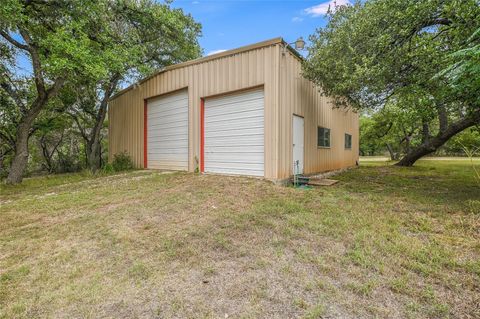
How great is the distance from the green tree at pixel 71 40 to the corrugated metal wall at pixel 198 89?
1032 millimetres

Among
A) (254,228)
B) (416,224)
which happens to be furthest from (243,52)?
(416,224)

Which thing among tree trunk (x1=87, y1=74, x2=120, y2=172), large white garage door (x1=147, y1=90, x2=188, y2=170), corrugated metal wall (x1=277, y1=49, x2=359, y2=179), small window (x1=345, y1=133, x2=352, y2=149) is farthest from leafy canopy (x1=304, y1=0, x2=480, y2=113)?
tree trunk (x1=87, y1=74, x2=120, y2=172)

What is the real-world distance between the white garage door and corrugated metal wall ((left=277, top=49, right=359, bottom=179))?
60 cm

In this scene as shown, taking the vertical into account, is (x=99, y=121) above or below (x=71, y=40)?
below

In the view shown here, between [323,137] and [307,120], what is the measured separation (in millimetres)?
1758

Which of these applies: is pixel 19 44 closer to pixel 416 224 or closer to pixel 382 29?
pixel 382 29

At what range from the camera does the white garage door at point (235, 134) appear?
661 cm

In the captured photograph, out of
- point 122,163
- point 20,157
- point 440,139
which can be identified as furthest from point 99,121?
point 440,139

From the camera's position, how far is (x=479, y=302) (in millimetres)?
1964

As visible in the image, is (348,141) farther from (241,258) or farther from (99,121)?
(99,121)

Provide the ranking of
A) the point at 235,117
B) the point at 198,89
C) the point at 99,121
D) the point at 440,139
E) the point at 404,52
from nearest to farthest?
the point at 404,52 → the point at 235,117 → the point at 198,89 → the point at 440,139 → the point at 99,121

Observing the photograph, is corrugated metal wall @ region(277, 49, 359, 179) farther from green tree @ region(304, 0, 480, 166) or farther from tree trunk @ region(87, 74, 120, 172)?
tree trunk @ region(87, 74, 120, 172)

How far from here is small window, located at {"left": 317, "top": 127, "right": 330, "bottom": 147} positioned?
8.84 metres

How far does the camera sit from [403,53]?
5.41 metres
